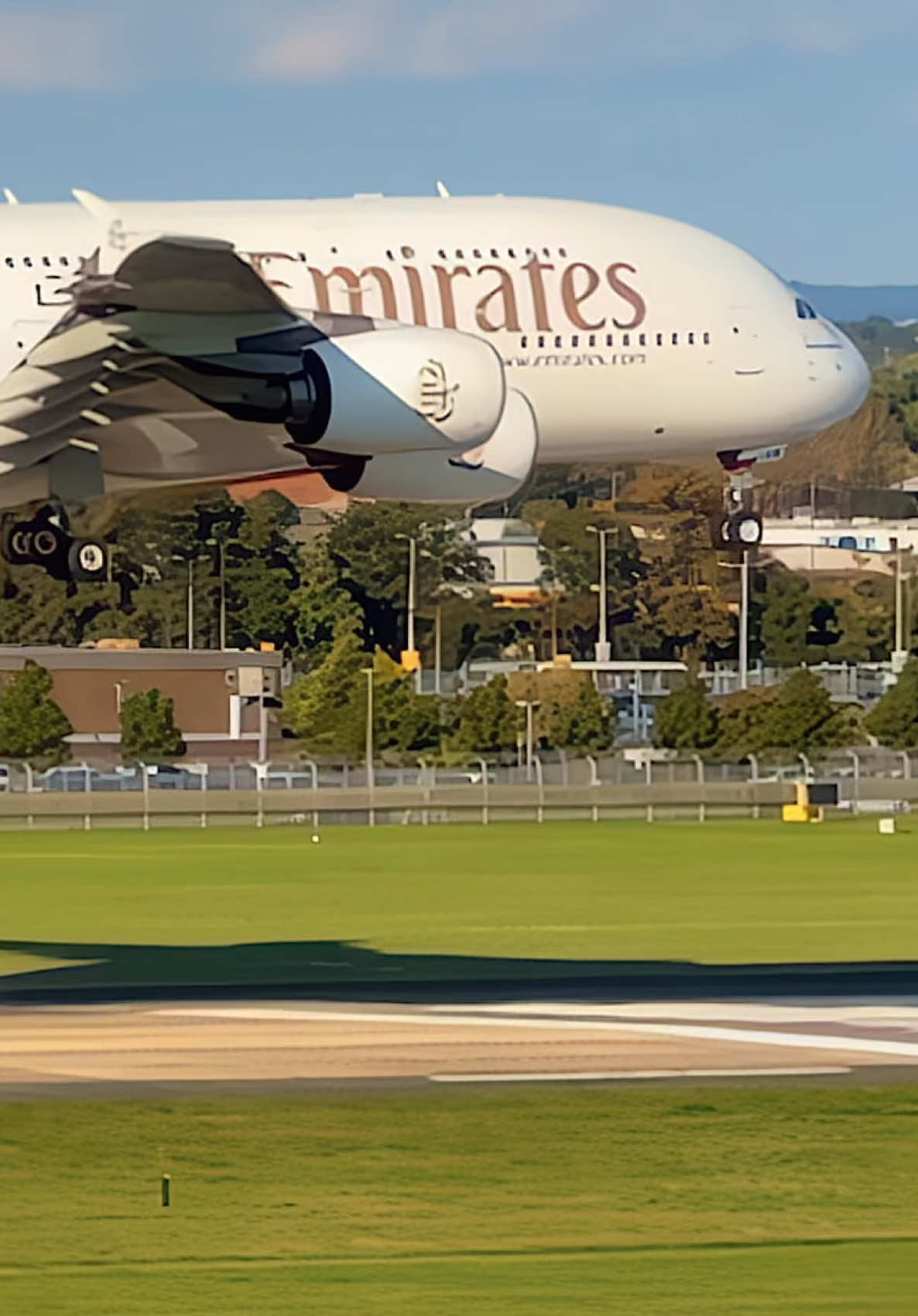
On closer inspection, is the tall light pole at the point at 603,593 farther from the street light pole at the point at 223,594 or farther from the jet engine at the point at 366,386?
the jet engine at the point at 366,386

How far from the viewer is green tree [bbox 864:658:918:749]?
109 meters

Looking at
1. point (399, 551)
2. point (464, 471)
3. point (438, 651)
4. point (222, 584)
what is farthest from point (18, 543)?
point (222, 584)

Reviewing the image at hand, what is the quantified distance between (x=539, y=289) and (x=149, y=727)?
A: 5482cm

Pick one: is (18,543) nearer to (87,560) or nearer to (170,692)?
(87,560)

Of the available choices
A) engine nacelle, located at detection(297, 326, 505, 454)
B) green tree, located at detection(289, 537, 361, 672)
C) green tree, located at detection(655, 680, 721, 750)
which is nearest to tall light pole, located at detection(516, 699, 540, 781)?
green tree, located at detection(655, 680, 721, 750)

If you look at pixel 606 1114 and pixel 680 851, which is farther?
pixel 680 851

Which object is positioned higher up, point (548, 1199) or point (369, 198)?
point (369, 198)

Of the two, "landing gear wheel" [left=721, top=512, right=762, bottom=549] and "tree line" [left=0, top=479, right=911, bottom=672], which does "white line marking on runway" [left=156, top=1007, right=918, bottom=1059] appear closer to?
"landing gear wheel" [left=721, top=512, right=762, bottom=549]

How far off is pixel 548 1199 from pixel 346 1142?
114 inches

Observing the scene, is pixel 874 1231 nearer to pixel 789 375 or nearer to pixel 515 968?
pixel 515 968

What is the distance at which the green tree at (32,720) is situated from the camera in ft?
342

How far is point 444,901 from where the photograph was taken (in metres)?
65.6

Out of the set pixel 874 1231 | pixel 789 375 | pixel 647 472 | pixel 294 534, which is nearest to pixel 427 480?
pixel 789 375

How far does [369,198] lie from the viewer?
52125 millimetres
